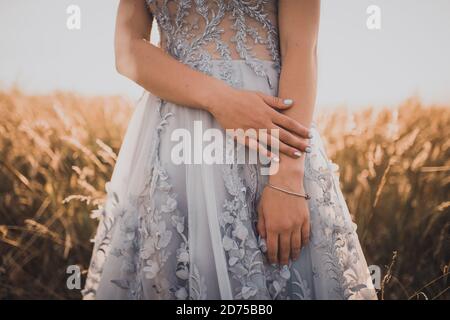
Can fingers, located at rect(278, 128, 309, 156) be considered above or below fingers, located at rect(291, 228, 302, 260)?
above

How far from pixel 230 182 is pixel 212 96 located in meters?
0.20

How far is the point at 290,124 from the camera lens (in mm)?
883

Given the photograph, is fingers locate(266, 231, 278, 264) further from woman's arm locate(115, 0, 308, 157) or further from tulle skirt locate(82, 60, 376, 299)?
woman's arm locate(115, 0, 308, 157)

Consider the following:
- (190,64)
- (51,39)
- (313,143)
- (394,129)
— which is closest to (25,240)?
(51,39)

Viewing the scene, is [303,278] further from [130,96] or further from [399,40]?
[130,96]

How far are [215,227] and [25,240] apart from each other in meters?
1.37

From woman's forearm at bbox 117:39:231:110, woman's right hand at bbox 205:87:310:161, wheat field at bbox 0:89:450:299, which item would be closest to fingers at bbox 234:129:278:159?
woman's right hand at bbox 205:87:310:161

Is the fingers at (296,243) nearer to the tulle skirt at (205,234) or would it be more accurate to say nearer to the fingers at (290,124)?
the tulle skirt at (205,234)

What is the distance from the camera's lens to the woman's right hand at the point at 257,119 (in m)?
0.87

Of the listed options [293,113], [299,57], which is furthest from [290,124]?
[299,57]

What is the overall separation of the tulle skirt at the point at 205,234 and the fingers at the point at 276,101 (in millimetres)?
56

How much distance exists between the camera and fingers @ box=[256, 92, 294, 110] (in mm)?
888

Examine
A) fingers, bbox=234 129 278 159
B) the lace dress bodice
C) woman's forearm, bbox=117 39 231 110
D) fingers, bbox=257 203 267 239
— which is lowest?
fingers, bbox=257 203 267 239

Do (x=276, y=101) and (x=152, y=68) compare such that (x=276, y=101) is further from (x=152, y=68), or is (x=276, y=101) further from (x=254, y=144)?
(x=152, y=68)
